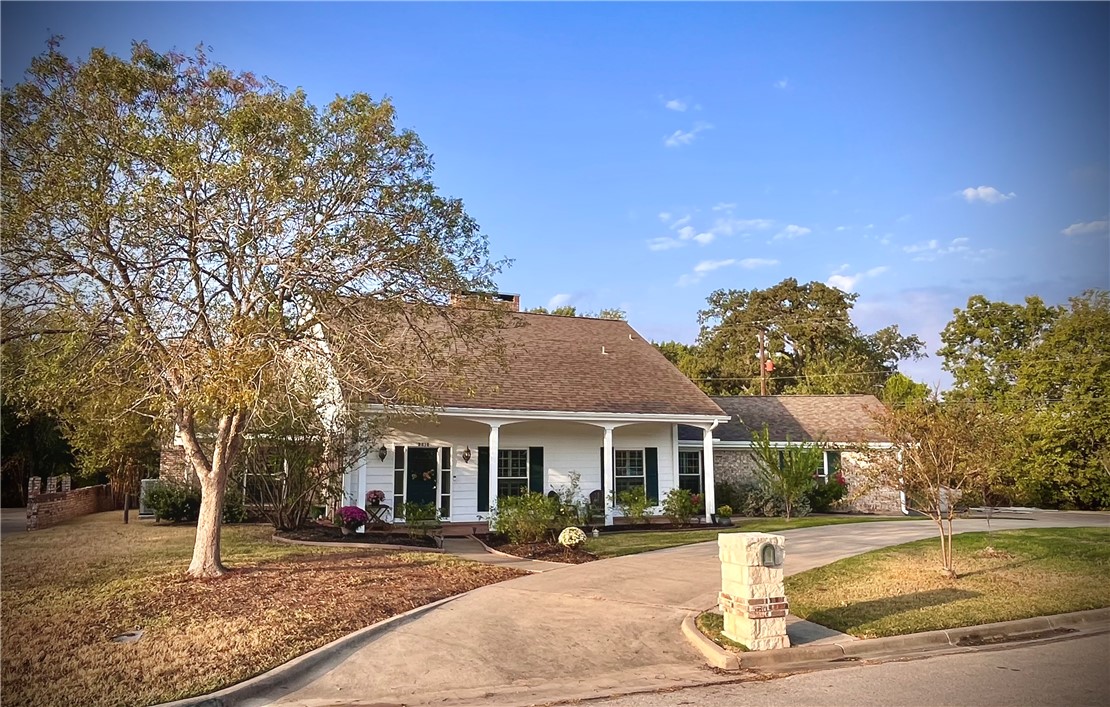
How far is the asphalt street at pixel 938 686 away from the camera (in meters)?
6.45

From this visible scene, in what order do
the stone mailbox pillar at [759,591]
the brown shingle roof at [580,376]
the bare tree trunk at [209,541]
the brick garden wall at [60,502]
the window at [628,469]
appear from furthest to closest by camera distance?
the window at [628,469] → the brick garden wall at [60,502] → the brown shingle roof at [580,376] → the bare tree trunk at [209,541] → the stone mailbox pillar at [759,591]

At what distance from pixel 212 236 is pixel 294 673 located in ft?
20.0

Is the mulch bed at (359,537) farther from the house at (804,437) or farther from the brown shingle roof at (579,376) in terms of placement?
the house at (804,437)

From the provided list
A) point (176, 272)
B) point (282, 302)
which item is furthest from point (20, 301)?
point (282, 302)

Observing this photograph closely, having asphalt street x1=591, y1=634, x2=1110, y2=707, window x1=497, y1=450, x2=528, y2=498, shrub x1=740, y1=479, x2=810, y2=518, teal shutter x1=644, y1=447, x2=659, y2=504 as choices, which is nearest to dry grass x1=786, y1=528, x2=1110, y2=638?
asphalt street x1=591, y1=634, x2=1110, y2=707

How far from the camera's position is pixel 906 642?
8.41 m

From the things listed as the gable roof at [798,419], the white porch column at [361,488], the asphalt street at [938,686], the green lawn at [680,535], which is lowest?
the asphalt street at [938,686]

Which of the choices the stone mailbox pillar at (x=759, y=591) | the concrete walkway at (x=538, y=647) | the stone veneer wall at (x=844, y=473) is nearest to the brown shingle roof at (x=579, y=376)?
the stone veneer wall at (x=844, y=473)

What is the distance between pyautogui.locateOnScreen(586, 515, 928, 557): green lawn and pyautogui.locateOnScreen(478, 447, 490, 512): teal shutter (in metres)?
3.42

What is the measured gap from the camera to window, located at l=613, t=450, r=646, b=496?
2214 cm

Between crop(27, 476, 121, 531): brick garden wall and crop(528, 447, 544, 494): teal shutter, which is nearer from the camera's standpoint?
crop(27, 476, 121, 531): brick garden wall

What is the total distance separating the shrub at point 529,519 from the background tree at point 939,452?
6.47 meters

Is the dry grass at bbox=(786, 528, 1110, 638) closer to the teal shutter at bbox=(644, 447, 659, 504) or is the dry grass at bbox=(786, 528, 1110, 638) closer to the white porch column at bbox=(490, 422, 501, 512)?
the white porch column at bbox=(490, 422, 501, 512)

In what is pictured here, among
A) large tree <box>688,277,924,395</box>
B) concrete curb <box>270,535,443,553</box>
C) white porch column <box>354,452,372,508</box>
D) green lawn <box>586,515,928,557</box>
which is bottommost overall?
green lawn <box>586,515,928,557</box>
